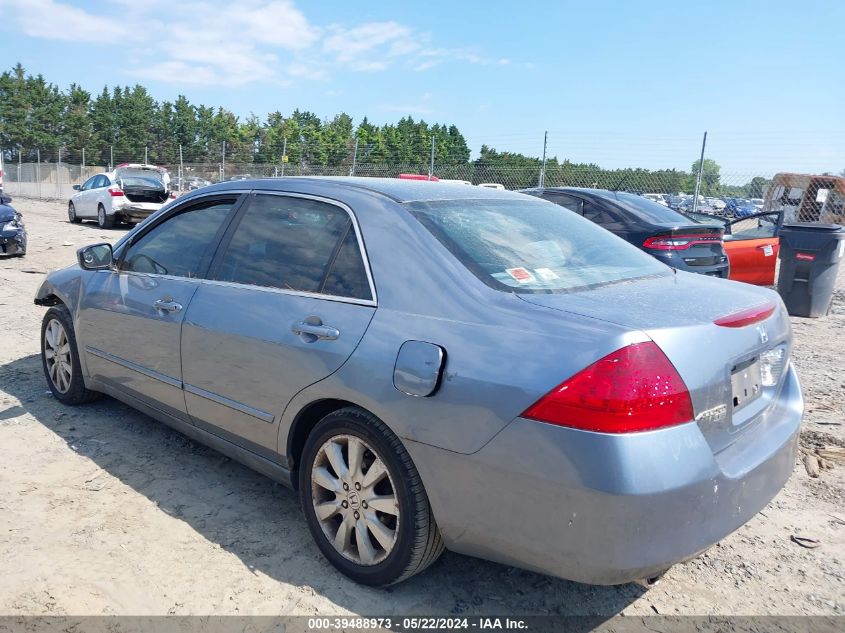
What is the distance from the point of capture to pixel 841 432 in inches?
173

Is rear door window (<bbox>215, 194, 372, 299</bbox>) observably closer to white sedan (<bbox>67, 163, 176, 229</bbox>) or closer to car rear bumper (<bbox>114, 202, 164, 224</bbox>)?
white sedan (<bbox>67, 163, 176, 229</bbox>)

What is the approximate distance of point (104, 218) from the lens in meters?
17.7

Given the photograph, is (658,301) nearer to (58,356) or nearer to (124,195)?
(58,356)

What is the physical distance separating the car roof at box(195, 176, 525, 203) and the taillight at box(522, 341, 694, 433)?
4.02ft

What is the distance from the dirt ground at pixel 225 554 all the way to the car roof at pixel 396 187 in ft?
5.22

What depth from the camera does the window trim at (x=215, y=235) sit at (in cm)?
344

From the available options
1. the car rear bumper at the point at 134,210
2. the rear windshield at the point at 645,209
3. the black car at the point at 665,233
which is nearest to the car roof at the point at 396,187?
the black car at the point at 665,233

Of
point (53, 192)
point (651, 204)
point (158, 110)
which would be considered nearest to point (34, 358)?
point (651, 204)

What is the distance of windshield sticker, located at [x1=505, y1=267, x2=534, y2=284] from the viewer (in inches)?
99.3

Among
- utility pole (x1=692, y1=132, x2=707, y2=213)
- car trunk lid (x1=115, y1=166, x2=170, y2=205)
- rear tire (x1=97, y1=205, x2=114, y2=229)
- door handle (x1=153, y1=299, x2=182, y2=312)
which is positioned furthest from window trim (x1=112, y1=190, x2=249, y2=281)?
rear tire (x1=97, y1=205, x2=114, y2=229)

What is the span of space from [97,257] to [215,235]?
1098 mm

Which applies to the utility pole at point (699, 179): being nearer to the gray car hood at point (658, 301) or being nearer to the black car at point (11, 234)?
the gray car hood at point (658, 301)

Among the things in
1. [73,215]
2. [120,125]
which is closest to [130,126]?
[120,125]

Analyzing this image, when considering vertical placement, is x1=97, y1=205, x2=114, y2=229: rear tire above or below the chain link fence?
below
